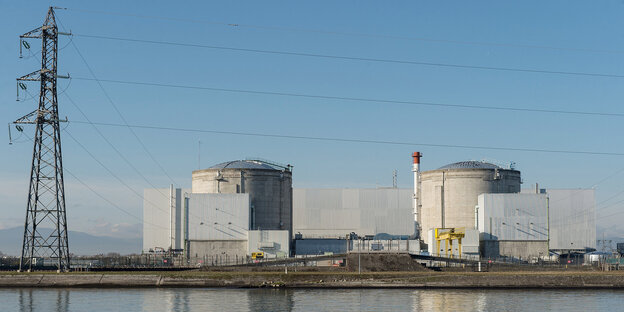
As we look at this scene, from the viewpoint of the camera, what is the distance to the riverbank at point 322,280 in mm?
62062

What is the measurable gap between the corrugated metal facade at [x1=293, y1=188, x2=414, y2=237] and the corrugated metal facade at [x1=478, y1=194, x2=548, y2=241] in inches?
759

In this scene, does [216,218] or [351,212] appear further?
[351,212]

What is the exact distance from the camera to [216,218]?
3440 inches

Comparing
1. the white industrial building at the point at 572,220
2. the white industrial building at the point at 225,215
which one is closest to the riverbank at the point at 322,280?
the white industrial building at the point at 225,215

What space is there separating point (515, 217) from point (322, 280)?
33.3m

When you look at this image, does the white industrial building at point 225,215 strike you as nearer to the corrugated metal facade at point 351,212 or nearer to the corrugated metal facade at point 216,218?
the corrugated metal facade at point 216,218

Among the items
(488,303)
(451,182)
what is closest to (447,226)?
(451,182)

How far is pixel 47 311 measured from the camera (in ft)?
146

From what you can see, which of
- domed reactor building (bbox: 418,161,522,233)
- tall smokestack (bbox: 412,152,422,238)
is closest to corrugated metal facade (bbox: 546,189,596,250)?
domed reactor building (bbox: 418,161,522,233)

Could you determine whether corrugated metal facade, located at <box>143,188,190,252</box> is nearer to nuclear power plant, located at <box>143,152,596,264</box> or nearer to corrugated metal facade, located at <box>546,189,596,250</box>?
nuclear power plant, located at <box>143,152,596,264</box>

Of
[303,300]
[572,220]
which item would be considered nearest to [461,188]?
[572,220]

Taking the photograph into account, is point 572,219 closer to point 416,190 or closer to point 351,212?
point 416,190

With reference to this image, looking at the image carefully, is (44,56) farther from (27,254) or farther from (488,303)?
(488,303)

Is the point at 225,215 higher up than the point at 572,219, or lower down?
higher up
